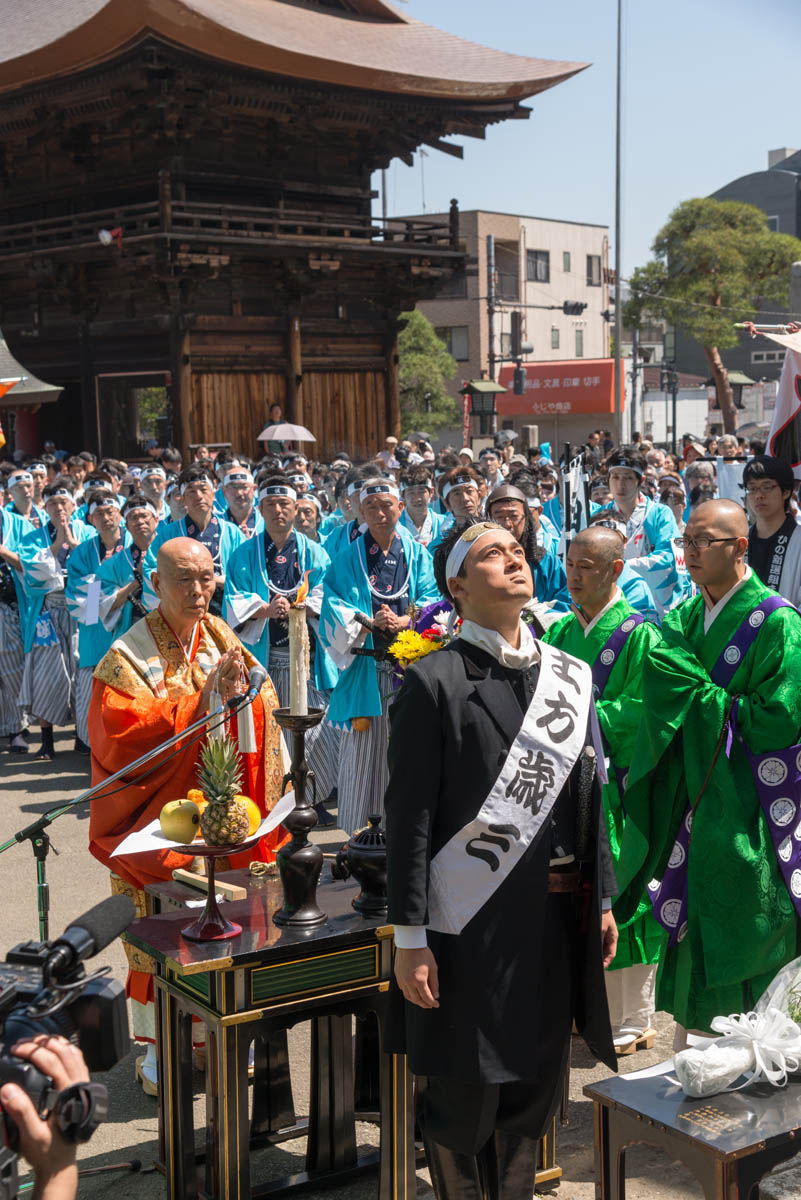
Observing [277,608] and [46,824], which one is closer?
[46,824]

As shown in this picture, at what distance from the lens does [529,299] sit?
172 feet

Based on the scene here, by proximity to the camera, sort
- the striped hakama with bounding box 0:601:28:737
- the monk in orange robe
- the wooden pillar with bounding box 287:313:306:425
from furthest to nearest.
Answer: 1. the wooden pillar with bounding box 287:313:306:425
2. the striped hakama with bounding box 0:601:28:737
3. the monk in orange robe

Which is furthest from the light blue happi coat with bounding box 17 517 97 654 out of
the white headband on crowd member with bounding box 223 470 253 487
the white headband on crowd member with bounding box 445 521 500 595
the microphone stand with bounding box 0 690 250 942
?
the white headband on crowd member with bounding box 445 521 500 595

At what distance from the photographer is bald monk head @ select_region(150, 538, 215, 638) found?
4348 mm

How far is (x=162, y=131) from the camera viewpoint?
20.2m

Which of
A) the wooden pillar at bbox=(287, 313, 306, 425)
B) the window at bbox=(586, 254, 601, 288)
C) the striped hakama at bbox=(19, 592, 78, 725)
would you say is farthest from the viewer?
the window at bbox=(586, 254, 601, 288)

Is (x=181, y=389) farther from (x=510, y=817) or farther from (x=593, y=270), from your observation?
(x=593, y=270)

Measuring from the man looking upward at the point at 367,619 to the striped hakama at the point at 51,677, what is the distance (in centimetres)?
393

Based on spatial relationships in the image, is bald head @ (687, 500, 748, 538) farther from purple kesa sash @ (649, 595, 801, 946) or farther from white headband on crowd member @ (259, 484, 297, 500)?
white headband on crowd member @ (259, 484, 297, 500)

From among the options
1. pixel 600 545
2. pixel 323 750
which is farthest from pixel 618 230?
pixel 600 545

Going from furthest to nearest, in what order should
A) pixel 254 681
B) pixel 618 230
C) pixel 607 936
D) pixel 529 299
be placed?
pixel 529 299 → pixel 618 230 → pixel 254 681 → pixel 607 936

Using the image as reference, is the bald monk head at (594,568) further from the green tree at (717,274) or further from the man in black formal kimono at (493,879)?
the green tree at (717,274)

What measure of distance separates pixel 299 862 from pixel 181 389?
17.9 metres

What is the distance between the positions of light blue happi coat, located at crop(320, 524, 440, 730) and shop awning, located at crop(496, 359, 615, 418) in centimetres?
3691
